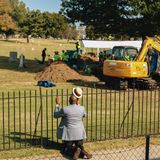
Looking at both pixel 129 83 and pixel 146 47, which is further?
pixel 129 83

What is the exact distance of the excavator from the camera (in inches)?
923

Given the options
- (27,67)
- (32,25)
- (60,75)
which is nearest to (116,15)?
(60,75)

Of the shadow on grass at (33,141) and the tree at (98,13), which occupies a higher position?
the tree at (98,13)

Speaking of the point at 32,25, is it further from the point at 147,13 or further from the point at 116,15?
the point at 147,13

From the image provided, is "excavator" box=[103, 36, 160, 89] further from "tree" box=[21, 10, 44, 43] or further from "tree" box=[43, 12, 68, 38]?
"tree" box=[43, 12, 68, 38]

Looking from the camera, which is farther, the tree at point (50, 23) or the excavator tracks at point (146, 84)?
the tree at point (50, 23)

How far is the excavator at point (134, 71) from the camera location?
76.9ft

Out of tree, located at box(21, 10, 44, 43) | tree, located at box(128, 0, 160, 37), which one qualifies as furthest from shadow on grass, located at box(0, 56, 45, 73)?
tree, located at box(21, 10, 44, 43)

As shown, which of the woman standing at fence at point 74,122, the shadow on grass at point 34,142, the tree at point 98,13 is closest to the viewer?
the woman standing at fence at point 74,122

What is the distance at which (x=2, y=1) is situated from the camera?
89.3 meters

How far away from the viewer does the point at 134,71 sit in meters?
23.5

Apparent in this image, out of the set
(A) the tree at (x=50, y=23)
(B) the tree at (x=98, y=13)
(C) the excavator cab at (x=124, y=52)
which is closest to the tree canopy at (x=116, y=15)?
(B) the tree at (x=98, y=13)

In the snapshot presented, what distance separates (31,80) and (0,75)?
367 cm

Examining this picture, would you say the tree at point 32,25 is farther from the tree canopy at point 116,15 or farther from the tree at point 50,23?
the tree canopy at point 116,15
